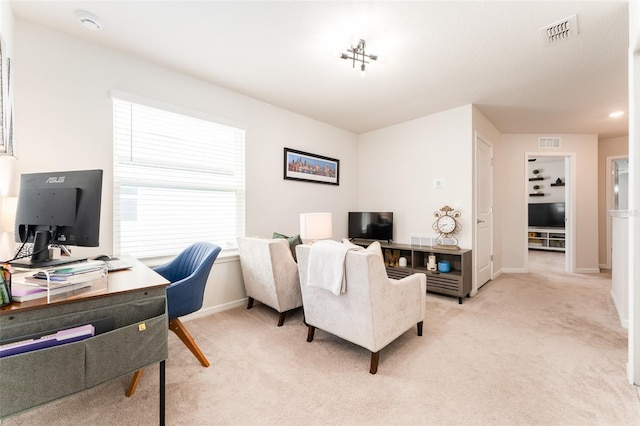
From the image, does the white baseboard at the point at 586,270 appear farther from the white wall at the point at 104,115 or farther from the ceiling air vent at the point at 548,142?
the white wall at the point at 104,115

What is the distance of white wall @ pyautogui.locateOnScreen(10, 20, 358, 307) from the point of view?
2086mm

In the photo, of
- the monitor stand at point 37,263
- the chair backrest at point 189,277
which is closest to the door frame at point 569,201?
the chair backrest at point 189,277

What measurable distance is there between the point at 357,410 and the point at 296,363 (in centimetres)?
61

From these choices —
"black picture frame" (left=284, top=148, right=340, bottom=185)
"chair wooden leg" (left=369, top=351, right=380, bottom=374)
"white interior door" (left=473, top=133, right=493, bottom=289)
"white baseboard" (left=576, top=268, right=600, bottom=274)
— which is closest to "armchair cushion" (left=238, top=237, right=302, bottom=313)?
"chair wooden leg" (left=369, top=351, right=380, bottom=374)

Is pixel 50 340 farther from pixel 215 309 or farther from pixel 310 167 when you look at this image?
pixel 310 167

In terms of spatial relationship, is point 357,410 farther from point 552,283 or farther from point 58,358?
point 552,283

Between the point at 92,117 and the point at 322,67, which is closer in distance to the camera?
the point at 92,117

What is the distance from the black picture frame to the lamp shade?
99 cm

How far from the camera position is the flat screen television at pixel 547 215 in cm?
742

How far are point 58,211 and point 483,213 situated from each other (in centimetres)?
480

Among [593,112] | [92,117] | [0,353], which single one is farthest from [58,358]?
[593,112]

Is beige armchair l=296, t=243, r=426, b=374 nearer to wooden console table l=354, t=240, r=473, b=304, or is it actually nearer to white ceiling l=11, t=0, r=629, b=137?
wooden console table l=354, t=240, r=473, b=304

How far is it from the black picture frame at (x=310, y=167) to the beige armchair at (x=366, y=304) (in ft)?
6.23

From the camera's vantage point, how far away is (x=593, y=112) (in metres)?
3.88
